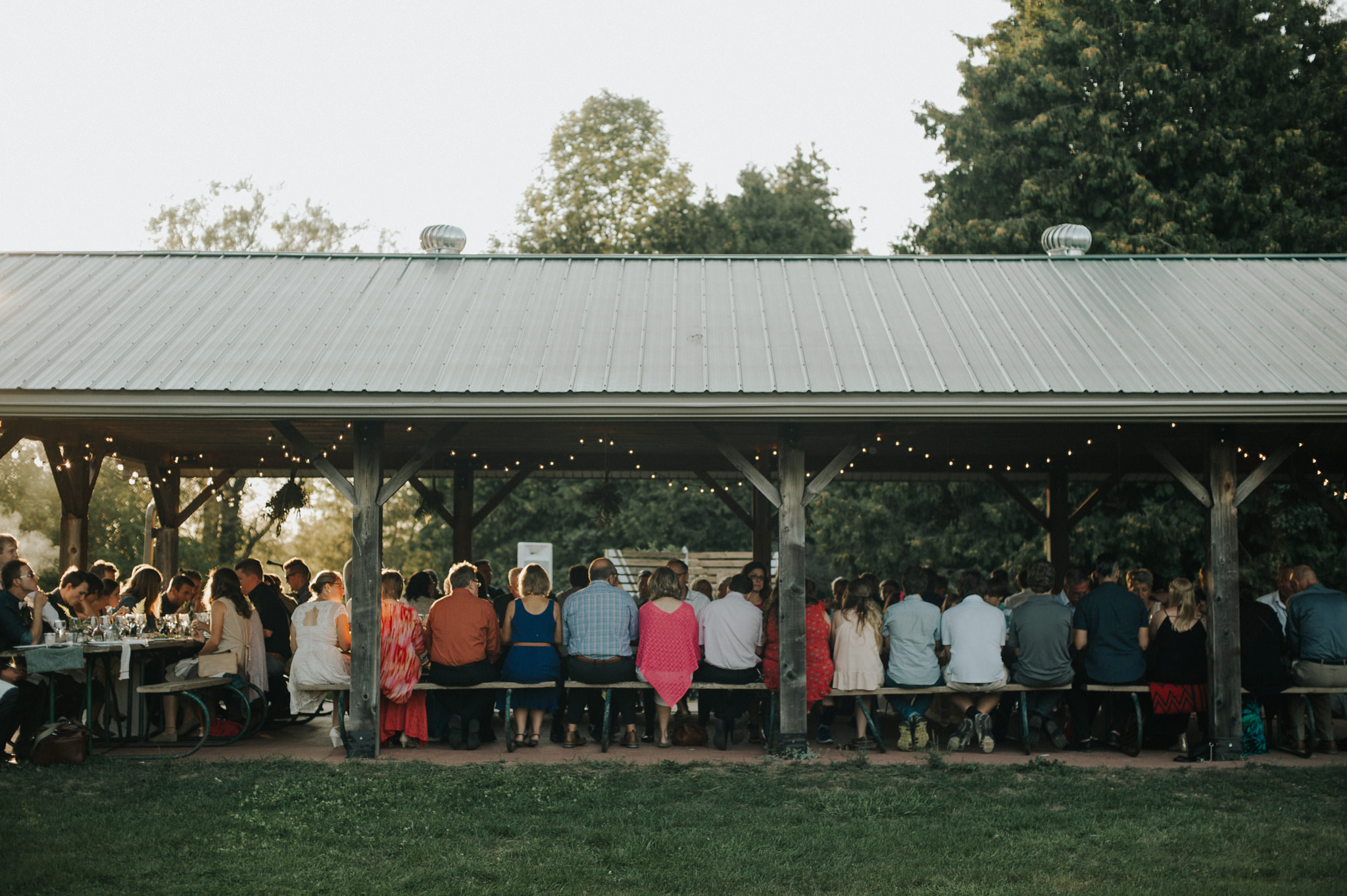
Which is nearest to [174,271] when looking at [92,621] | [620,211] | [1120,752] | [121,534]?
[92,621]

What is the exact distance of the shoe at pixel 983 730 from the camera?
342 inches

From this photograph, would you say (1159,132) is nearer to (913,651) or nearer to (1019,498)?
(1019,498)

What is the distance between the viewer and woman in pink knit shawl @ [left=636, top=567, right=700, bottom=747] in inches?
343

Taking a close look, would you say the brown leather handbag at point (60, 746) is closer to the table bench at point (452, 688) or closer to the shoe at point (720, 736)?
the table bench at point (452, 688)

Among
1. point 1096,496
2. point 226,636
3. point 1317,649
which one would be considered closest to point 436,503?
point 226,636

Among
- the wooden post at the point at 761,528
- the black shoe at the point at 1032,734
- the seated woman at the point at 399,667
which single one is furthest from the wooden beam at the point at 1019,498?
the seated woman at the point at 399,667

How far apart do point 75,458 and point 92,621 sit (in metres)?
3.44

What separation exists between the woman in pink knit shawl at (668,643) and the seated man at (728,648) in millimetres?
166

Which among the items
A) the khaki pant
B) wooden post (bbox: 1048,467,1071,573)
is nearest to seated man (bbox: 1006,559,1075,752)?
the khaki pant

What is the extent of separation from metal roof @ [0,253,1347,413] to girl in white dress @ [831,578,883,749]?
1948 millimetres

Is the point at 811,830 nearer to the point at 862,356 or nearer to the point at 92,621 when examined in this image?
the point at 862,356

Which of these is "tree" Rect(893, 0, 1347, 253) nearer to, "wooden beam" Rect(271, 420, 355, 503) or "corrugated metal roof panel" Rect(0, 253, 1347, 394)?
"corrugated metal roof panel" Rect(0, 253, 1347, 394)

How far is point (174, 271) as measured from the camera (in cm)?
1073

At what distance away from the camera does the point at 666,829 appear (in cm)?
625
